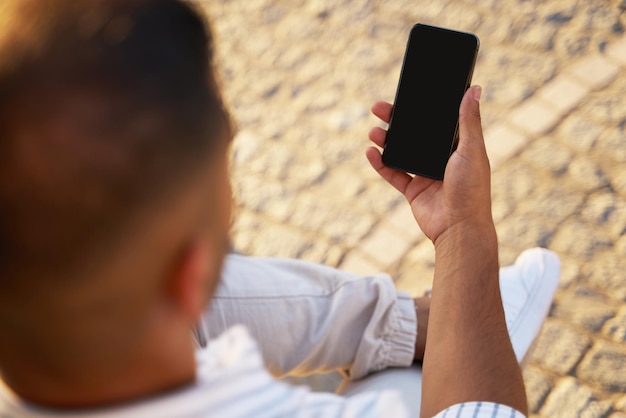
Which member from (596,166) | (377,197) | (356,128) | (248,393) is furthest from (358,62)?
(248,393)

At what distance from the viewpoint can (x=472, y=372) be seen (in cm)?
149

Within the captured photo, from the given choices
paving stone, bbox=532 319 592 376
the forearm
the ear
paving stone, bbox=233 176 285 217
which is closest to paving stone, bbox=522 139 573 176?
paving stone, bbox=532 319 592 376

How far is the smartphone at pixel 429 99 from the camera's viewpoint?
2.00 metres

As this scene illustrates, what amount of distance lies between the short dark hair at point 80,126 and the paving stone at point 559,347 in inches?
77.1

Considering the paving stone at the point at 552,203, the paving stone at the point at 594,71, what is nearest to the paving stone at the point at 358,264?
the paving stone at the point at 552,203

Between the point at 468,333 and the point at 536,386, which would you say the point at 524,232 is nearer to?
the point at 536,386

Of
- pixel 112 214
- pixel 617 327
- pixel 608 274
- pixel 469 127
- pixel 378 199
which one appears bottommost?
pixel 617 327

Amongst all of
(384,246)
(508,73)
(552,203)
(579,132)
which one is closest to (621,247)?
(552,203)

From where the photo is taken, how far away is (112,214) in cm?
84

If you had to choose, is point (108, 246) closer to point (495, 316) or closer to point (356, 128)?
point (495, 316)

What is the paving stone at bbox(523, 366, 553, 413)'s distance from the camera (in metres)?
2.45

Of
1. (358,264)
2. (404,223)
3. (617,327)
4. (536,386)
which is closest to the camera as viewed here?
(536,386)

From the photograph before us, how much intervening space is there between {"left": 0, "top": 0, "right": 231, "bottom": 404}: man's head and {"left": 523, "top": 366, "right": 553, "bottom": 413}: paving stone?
1.79m

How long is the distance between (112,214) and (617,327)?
2.16m
